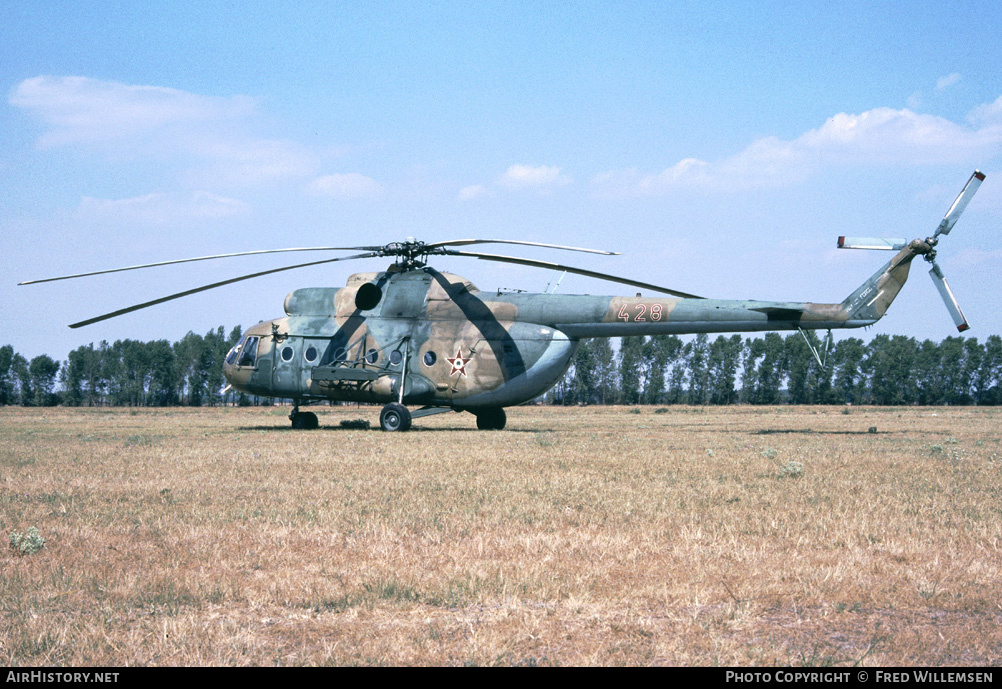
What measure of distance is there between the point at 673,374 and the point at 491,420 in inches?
4567

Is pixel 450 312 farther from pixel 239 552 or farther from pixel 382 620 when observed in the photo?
pixel 382 620

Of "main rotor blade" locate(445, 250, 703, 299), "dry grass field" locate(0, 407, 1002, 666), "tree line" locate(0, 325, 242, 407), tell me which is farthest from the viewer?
"tree line" locate(0, 325, 242, 407)

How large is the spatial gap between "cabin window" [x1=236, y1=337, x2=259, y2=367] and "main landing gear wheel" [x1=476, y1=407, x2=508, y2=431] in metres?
7.72

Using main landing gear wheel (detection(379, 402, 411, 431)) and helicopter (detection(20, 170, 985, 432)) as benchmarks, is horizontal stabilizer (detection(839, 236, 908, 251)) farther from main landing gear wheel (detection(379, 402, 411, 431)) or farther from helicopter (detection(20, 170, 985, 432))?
main landing gear wheel (detection(379, 402, 411, 431))

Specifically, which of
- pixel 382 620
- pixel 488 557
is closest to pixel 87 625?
pixel 382 620

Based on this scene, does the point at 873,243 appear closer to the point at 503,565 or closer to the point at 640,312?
the point at 640,312

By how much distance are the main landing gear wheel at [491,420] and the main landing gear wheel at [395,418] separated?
10.2ft

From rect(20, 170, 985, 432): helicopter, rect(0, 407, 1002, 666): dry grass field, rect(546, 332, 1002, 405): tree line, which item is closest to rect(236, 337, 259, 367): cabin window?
rect(20, 170, 985, 432): helicopter

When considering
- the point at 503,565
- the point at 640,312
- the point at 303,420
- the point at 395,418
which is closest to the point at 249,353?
the point at 303,420

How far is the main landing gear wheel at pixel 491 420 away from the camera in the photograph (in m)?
26.9

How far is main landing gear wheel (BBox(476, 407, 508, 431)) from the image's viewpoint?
2689 cm

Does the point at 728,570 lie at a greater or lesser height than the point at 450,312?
lesser
